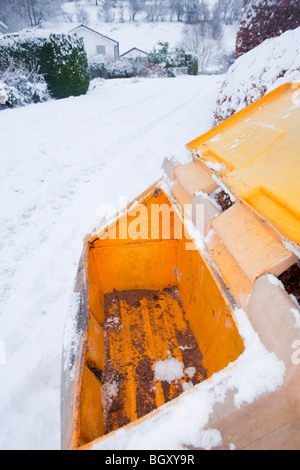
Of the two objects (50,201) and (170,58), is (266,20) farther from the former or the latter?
(170,58)

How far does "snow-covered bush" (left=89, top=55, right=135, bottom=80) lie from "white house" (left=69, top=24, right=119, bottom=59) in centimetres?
1363

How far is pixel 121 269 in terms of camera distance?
217 centimetres

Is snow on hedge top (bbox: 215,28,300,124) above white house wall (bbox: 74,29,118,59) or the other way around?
above

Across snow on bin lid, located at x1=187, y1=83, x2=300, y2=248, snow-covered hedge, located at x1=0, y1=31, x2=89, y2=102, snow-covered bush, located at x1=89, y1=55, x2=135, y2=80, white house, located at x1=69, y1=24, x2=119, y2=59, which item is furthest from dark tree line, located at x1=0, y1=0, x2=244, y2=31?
snow on bin lid, located at x1=187, y1=83, x2=300, y2=248

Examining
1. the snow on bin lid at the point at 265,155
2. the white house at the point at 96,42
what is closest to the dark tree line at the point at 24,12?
the white house at the point at 96,42

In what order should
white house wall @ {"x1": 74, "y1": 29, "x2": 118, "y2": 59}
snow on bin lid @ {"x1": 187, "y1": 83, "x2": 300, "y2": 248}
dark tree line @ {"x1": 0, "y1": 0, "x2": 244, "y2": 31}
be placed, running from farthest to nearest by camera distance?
1. dark tree line @ {"x1": 0, "y1": 0, "x2": 244, "y2": 31}
2. white house wall @ {"x1": 74, "y1": 29, "x2": 118, "y2": 59}
3. snow on bin lid @ {"x1": 187, "y1": 83, "x2": 300, "y2": 248}

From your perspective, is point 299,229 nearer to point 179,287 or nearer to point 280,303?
point 280,303

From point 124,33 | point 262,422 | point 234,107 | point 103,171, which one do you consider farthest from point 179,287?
point 124,33

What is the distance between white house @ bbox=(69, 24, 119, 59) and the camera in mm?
30562

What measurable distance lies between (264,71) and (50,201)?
389cm

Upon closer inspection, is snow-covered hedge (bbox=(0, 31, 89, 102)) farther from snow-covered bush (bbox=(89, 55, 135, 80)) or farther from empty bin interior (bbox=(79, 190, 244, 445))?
empty bin interior (bbox=(79, 190, 244, 445))

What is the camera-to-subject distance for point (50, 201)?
12.9 feet

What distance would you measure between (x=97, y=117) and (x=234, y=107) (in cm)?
488

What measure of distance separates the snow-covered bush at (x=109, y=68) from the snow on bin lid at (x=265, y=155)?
1987cm
